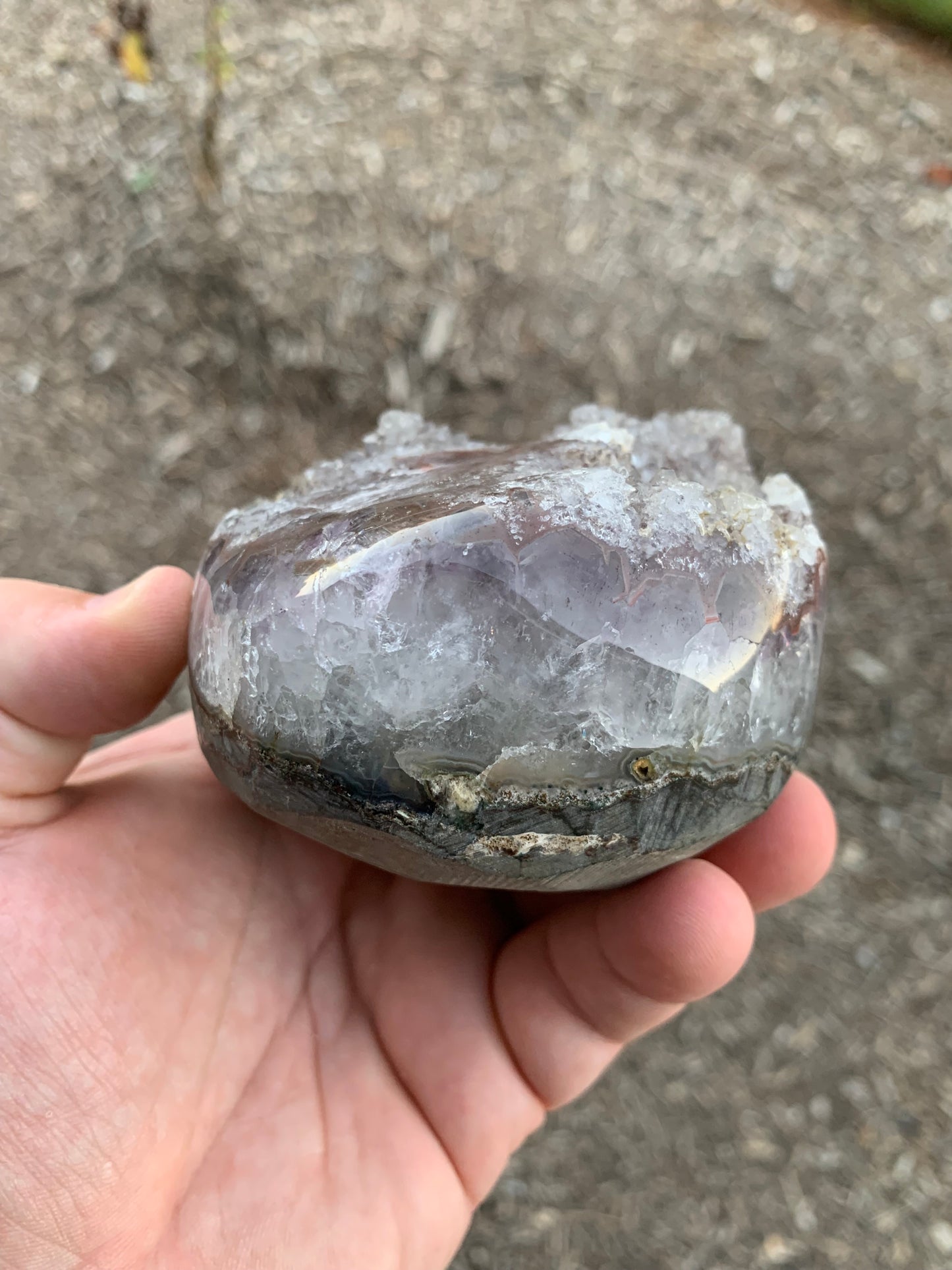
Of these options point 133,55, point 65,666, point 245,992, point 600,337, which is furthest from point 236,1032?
point 133,55

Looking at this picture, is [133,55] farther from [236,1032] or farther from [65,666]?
[236,1032]

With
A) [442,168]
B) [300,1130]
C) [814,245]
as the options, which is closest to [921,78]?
[814,245]

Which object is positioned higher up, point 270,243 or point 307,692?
Answer: point 307,692

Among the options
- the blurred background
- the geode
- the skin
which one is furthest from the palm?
the blurred background

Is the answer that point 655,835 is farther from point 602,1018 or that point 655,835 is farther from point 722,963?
point 602,1018

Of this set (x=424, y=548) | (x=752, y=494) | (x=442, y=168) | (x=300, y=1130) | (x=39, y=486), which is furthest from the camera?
(x=442, y=168)

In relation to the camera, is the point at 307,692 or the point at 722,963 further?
the point at 722,963
